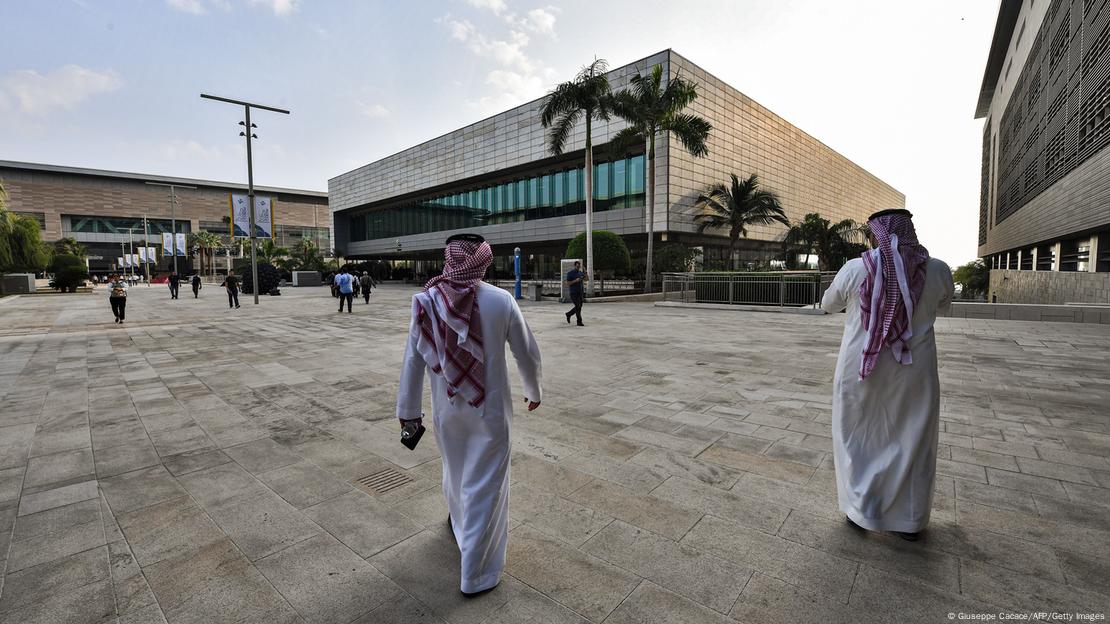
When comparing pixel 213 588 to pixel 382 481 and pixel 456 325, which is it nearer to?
pixel 382 481

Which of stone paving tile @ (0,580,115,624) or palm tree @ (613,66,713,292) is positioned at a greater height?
palm tree @ (613,66,713,292)

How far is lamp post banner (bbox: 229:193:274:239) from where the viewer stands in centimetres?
2014

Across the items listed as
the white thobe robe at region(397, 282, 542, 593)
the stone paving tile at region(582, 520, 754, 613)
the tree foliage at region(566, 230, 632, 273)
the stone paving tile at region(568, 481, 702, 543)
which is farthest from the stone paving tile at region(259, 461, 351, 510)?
the tree foliage at region(566, 230, 632, 273)

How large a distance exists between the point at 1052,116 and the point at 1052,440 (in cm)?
2767

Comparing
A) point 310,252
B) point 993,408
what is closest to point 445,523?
point 993,408

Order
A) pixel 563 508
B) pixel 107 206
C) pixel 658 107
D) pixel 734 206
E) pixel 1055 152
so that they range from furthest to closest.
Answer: pixel 107 206, pixel 734 206, pixel 658 107, pixel 1055 152, pixel 563 508

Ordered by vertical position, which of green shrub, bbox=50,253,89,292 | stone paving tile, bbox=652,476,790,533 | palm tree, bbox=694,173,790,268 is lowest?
stone paving tile, bbox=652,476,790,533

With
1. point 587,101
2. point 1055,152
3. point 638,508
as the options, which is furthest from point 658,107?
point 638,508

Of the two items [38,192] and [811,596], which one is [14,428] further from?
[38,192]

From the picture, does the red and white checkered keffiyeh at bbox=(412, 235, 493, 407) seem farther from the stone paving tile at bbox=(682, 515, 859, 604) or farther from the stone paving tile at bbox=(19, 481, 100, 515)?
the stone paving tile at bbox=(19, 481, 100, 515)

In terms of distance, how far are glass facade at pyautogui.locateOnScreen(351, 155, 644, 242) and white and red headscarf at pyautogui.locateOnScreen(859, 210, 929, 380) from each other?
96.9ft

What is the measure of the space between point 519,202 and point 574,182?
6.12 m

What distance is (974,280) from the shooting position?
42188 mm

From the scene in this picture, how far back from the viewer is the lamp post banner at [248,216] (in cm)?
2014
